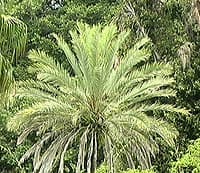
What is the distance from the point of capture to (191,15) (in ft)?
53.4

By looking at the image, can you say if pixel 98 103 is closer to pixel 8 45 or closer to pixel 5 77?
pixel 8 45

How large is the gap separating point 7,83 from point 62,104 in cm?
846

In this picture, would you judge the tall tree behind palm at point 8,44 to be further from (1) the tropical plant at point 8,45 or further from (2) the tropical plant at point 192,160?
(2) the tropical plant at point 192,160

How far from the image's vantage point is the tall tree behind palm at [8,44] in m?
7.96

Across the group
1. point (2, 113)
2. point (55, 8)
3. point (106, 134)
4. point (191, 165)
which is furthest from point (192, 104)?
point (55, 8)

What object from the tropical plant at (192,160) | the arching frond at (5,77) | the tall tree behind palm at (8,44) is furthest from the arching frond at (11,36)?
the tropical plant at (192,160)

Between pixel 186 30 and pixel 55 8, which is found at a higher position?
Result: pixel 55 8

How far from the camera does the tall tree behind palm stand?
7965mm

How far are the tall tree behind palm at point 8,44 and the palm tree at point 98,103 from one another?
798 centimetres

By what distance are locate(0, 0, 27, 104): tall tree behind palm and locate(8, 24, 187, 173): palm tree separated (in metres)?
7.98

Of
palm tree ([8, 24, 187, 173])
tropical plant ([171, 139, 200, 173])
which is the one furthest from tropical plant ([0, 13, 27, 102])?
palm tree ([8, 24, 187, 173])

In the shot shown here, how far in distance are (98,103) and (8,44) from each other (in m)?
8.72

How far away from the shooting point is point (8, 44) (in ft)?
26.8

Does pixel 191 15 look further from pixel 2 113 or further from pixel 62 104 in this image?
pixel 2 113
